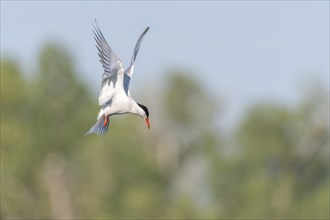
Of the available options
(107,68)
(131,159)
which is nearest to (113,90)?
(107,68)

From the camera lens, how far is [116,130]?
46344 mm

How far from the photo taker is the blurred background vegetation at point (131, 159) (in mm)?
43500

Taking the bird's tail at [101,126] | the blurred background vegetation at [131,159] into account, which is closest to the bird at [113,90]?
the bird's tail at [101,126]

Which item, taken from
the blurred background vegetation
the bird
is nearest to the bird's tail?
the bird

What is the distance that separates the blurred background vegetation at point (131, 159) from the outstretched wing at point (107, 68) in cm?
2644

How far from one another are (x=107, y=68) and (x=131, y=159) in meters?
31.8

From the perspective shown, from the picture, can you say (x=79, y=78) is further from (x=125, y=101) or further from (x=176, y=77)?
(x=125, y=101)

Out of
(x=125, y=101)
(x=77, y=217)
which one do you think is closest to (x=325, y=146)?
(x=77, y=217)

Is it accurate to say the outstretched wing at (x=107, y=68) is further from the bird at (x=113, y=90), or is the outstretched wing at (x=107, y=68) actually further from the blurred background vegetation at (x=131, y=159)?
the blurred background vegetation at (x=131, y=159)

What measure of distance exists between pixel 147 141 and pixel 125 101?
36.3m

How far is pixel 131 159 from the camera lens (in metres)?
45.9

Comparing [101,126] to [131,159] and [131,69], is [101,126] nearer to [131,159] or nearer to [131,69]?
[131,69]

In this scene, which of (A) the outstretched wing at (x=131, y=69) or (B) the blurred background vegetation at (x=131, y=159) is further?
(B) the blurred background vegetation at (x=131, y=159)

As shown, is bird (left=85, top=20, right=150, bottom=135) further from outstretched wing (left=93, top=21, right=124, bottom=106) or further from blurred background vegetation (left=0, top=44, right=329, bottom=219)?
blurred background vegetation (left=0, top=44, right=329, bottom=219)
